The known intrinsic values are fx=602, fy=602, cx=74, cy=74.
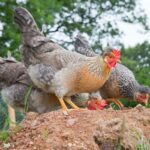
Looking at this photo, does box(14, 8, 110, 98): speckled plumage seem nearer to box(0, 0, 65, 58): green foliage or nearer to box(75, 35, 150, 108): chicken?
box(75, 35, 150, 108): chicken

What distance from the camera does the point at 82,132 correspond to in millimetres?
4816

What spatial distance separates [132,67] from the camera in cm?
2302

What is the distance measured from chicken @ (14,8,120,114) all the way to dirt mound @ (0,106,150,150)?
1072 millimetres

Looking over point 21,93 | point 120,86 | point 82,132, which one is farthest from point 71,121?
point 120,86

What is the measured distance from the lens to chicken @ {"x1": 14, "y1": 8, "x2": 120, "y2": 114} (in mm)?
6340

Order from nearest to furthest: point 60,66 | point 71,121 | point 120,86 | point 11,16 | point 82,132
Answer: point 82,132, point 71,121, point 60,66, point 120,86, point 11,16

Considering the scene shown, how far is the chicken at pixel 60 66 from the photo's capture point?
6.34 metres

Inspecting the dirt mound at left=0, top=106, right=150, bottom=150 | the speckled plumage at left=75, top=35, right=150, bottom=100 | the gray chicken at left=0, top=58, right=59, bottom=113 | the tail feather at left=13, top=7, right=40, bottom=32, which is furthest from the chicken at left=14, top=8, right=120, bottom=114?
the dirt mound at left=0, top=106, right=150, bottom=150

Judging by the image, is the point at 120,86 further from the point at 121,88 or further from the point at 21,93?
the point at 21,93

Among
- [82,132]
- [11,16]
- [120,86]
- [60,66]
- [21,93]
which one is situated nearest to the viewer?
[82,132]

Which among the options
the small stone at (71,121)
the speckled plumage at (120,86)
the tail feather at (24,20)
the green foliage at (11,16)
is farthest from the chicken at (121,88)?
the green foliage at (11,16)

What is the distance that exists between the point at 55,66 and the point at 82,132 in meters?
1.78

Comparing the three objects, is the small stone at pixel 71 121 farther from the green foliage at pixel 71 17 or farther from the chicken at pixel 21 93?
the green foliage at pixel 71 17

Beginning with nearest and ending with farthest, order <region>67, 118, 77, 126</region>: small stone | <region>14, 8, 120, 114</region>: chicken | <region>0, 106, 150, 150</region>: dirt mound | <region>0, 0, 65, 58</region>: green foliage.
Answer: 1. <region>0, 106, 150, 150</region>: dirt mound
2. <region>67, 118, 77, 126</region>: small stone
3. <region>14, 8, 120, 114</region>: chicken
4. <region>0, 0, 65, 58</region>: green foliage
